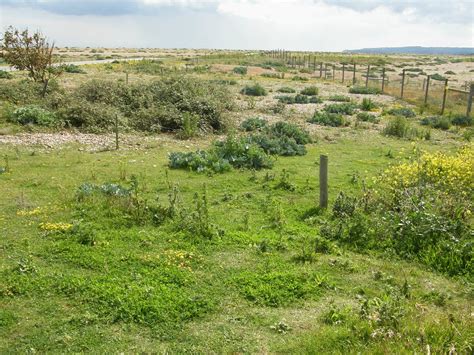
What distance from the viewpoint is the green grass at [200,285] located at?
478cm

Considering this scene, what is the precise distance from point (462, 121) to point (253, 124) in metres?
8.71

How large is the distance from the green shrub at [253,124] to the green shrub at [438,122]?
6825mm

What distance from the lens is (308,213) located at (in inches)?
339

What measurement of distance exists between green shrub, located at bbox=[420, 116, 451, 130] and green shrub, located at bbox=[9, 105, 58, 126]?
550 inches

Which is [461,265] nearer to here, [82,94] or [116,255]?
[116,255]

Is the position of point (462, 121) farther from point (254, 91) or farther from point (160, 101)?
point (160, 101)

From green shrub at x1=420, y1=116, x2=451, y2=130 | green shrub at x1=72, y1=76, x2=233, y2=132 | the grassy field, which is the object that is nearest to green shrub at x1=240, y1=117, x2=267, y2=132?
green shrub at x1=72, y1=76, x2=233, y2=132

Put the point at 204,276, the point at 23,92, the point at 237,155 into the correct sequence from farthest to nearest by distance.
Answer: the point at 23,92, the point at 237,155, the point at 204,276

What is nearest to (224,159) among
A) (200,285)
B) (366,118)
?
(200,285)

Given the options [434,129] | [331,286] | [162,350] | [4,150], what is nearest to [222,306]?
[162,350]

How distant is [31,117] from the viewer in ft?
50.0

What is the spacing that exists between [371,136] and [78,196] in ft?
36.7

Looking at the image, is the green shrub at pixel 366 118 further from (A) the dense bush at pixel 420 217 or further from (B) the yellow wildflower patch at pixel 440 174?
(A) the dense bush at pixel 420 217

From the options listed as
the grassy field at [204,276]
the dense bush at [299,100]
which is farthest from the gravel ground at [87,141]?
the dense bush at [299,100]
